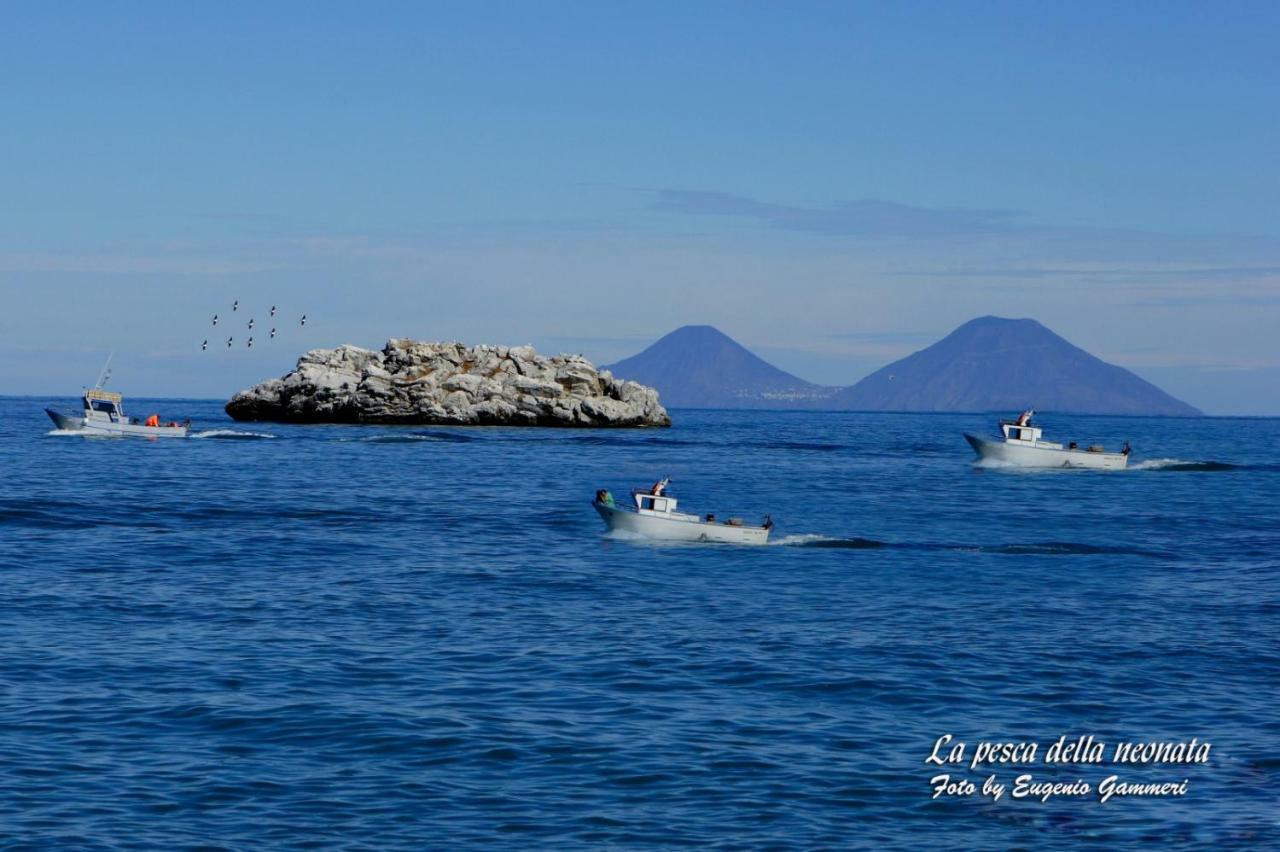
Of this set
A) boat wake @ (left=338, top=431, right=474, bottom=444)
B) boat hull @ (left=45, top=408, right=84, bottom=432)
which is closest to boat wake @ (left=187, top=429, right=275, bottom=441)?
boat wake @ (left=338, top=431, right=474, bottom=444)

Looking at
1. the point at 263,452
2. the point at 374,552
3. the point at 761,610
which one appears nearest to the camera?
the point at 761,610

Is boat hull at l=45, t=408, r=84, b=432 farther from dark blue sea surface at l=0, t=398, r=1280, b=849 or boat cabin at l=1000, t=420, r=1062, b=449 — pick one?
boat cabin at l=1000, t=420, r=1062, b=449

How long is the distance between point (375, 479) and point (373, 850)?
82.5 metres

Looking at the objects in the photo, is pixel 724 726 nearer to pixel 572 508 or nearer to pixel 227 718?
pixel 227 718

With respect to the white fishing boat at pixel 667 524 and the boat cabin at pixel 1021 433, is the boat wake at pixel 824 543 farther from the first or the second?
the boat cabin at pixel 1021 433

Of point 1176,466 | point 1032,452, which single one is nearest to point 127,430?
point 1032,452

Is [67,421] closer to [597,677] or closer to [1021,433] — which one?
[1021,433]

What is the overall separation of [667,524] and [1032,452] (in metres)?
68.6

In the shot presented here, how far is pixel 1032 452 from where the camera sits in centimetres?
12388

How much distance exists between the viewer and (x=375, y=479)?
335 feet

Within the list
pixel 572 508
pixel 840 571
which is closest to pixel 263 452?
pixel 572 508

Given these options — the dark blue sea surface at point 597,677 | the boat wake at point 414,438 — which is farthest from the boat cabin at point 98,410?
the dark blue sea surface at point 597,677

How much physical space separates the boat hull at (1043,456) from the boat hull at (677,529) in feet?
209

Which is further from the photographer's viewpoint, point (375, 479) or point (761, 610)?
point (375, 479)
